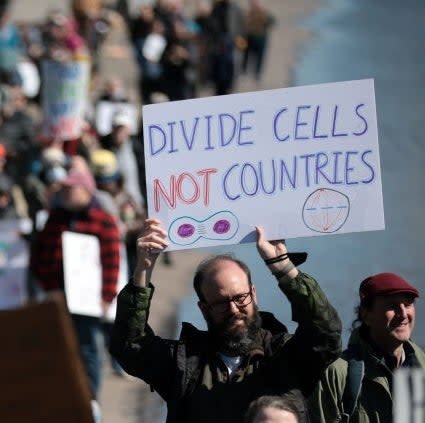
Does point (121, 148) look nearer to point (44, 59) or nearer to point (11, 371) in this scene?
point (44, 59)

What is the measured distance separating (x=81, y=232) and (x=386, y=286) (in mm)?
4084

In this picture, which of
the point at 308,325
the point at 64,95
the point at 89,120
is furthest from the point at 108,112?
the point at 308,325

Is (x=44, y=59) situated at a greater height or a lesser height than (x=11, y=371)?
greater

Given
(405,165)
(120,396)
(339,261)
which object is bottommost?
(120,396)

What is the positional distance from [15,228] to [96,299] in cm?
192

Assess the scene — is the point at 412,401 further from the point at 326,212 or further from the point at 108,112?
the point at 108,112

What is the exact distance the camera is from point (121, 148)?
13.3 m

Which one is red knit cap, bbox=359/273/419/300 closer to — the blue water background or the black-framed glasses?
the black-framed glasses

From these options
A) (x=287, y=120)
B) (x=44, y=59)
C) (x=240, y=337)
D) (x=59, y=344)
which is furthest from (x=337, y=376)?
(x=44, y=59)

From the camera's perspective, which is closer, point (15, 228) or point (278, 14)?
point (15, 228)

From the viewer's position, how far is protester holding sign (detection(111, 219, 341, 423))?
4.99m

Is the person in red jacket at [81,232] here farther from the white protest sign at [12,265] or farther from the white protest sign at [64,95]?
the white protest sign at [64,95]

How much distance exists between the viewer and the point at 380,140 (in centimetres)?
1557

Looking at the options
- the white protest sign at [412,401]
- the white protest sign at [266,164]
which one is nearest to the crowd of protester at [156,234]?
the white protest sign at [266,164]
